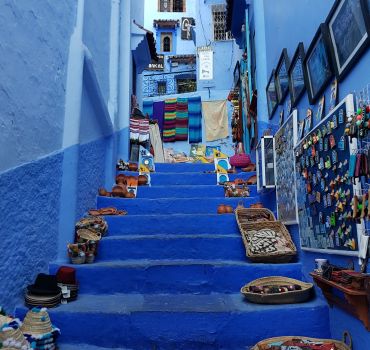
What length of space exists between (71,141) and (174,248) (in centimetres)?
144

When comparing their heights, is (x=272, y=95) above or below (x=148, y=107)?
below

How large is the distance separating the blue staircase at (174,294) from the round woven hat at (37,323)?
0.55 feet

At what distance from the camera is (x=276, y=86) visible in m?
4.12

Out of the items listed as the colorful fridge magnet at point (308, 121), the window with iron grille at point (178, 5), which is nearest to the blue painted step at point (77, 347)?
the colorful fridge magnet at point (308, 121)

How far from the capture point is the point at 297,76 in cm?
322

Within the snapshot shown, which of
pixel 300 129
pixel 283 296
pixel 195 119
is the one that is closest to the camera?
pixel 283 296

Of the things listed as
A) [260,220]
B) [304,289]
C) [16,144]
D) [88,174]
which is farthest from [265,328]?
[88,174]

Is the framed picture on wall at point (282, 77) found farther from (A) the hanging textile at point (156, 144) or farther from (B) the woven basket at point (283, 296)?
(A) the hanging textile at point (156, 144)

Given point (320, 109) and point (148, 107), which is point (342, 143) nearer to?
point (320, 109)

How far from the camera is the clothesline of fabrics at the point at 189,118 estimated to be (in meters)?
11.5

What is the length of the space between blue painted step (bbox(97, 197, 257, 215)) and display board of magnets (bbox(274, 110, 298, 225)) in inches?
29.4

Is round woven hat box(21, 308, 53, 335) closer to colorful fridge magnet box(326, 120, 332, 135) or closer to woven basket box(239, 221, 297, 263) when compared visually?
woven basket box(239, 221, 297, 263)

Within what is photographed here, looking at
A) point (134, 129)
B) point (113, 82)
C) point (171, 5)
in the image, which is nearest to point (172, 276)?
point (113, 82)

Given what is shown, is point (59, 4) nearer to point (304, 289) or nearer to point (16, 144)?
point (16, 144)
